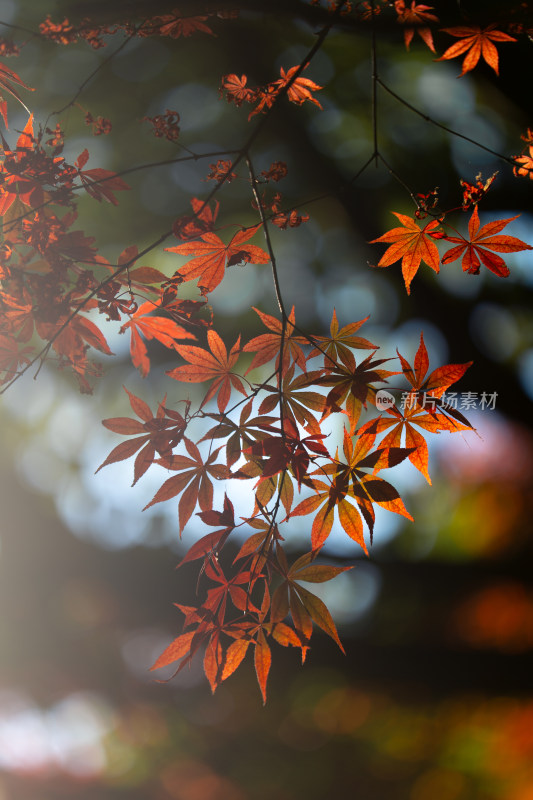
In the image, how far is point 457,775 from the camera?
1.76 metres

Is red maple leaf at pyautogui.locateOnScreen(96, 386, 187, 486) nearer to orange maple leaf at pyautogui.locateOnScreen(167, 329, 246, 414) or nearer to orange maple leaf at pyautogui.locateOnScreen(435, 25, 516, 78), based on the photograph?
orange maple leaf at pyautogui.locateOnScreen(167, 329, 246, 414)

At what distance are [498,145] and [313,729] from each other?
231 cm

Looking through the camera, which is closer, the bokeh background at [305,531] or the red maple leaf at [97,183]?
the red maple leaf at [97,183]

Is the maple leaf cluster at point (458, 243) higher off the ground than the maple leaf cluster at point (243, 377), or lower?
higher

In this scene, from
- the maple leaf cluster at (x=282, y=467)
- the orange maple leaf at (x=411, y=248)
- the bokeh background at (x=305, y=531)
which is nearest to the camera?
the maple leaf cluster at (x=282, y=467)

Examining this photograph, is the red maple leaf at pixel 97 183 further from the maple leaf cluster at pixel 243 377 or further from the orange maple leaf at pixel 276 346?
the orange maple leaf at pixel 276 346

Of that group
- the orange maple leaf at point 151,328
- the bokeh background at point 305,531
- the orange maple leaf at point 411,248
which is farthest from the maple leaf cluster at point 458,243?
the bokeh background at point 305,531

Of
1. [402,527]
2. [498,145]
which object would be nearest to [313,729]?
[402,527]

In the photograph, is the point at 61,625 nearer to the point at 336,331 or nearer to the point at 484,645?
the point at 484,645

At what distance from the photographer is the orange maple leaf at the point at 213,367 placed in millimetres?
653

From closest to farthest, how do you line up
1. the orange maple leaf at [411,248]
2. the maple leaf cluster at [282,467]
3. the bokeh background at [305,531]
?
the maple leaf cluster at [282,467] < the orange maple leaf at [411,248] < the bokeh background at [305,531]

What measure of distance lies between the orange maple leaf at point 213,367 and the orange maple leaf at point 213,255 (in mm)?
78

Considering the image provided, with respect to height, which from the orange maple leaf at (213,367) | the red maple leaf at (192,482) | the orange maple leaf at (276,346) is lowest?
the red maple leaf at (192,482)

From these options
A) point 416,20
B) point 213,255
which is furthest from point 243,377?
point 416,20
